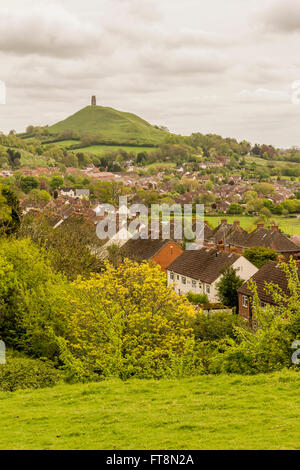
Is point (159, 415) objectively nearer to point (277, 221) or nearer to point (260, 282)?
point (260, 282)

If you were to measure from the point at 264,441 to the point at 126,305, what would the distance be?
1135 centimetres

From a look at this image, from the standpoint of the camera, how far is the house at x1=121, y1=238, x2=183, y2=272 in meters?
51.3

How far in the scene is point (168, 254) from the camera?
172 feet

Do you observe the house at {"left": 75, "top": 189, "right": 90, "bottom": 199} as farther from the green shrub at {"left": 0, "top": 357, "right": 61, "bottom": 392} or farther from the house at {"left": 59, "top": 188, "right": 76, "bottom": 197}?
the green shrub at {"left": 0, "top": 357, "right": 61, "bottom": 392}

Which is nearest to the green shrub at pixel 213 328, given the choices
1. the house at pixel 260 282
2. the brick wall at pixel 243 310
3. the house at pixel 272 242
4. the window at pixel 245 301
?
the house at pixel 260 282

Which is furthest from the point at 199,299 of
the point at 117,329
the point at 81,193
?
the point at 81,193

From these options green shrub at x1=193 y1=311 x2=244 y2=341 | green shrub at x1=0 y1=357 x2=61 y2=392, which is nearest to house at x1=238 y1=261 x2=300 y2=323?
green shrub at x1=193 y1=311 x2=244 y2=341

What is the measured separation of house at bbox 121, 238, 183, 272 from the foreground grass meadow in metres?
36.6

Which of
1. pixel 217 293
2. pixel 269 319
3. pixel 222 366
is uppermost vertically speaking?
pixel 269 319

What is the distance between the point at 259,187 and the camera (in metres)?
174

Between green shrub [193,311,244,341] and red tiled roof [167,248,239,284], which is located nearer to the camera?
green shrub [193,311,244,341]

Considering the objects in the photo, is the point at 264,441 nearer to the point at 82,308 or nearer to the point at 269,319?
the point at 269,319

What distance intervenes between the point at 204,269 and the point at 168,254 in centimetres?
1046
